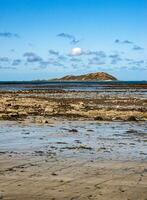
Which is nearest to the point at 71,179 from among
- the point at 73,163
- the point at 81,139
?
the point at 73,163

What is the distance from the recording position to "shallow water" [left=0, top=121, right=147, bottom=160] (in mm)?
13211

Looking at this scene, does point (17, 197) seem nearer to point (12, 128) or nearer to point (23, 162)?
point (23, 162)

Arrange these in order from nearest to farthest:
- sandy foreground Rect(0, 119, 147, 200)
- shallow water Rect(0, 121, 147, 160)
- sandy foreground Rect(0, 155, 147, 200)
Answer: sandy foreground Rect(0, 155, 147, 200) < sandy foreground Rect(0, 119, 147, 200) < shallow water Rect(0, 121, 147, 160)

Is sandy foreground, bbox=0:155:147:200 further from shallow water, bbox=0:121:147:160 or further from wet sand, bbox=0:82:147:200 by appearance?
shallow water, bbox=0:121:147:160

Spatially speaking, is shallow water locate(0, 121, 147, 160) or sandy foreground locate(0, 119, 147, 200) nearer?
sandy foreground locate(0, 119, 147, 200)

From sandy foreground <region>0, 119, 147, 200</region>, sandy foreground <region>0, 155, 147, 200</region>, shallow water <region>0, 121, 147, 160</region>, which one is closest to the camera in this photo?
sandy foreground <region>0, 155, 147, 200</region>

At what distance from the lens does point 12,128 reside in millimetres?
19812

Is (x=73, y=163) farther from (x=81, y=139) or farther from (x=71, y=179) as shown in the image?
(x=81, y=139)

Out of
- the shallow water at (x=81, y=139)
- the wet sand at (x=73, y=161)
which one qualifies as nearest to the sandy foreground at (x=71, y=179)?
the wet sand at (x=73, y=161)

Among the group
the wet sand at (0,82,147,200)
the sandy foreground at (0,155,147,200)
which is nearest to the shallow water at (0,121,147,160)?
the wet sand at (0,82,147,200)

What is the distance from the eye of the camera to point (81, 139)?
16.3 meters

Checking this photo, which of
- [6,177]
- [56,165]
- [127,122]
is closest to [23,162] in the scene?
[56,165]

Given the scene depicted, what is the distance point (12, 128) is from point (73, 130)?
280 cm

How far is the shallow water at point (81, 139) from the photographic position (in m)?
13.2
